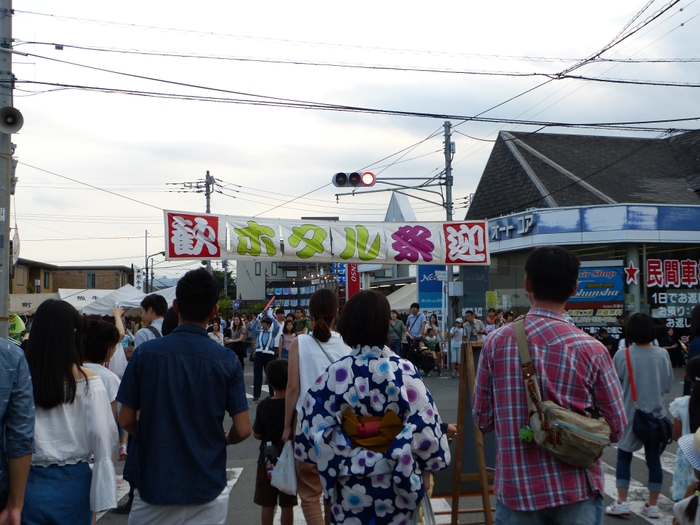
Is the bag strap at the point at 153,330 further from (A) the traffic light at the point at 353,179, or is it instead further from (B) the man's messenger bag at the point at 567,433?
(A) the traffic light at the point at 353,179

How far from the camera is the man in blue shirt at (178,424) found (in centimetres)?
321

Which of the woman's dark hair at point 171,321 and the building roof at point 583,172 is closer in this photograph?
the woman's dark hair at point 171,321

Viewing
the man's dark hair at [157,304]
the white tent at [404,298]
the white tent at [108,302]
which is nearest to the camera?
the man's dark hair at [157,304]

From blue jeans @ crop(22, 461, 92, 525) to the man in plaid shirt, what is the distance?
2009mm

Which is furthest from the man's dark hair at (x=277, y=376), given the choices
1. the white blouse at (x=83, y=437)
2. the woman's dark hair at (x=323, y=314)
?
the white blouse at (x=83, y=437)

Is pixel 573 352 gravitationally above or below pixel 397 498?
above

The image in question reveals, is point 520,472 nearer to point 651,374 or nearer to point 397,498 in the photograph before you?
point 397,498

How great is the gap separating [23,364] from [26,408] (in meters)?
0.18

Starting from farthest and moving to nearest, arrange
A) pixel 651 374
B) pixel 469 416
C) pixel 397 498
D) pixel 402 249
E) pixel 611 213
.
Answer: pixel 611 213, pixel 402 249, pixel 651 374, pixel 469 416, pixel 397 498

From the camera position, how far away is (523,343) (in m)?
2.98

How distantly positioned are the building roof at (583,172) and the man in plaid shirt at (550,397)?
71.7 feet

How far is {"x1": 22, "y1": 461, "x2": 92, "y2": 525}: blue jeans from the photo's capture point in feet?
10.5

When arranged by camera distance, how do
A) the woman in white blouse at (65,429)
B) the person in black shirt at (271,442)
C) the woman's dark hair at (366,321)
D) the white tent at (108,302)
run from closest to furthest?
1. the woman in white blouse at (65,429)
2. the woman's dark hair at (366,321)
3. the person in black shirt at (271,442)
4. the white tent at (108,302)

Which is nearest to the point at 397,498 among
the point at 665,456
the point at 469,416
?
the point at 469,416
